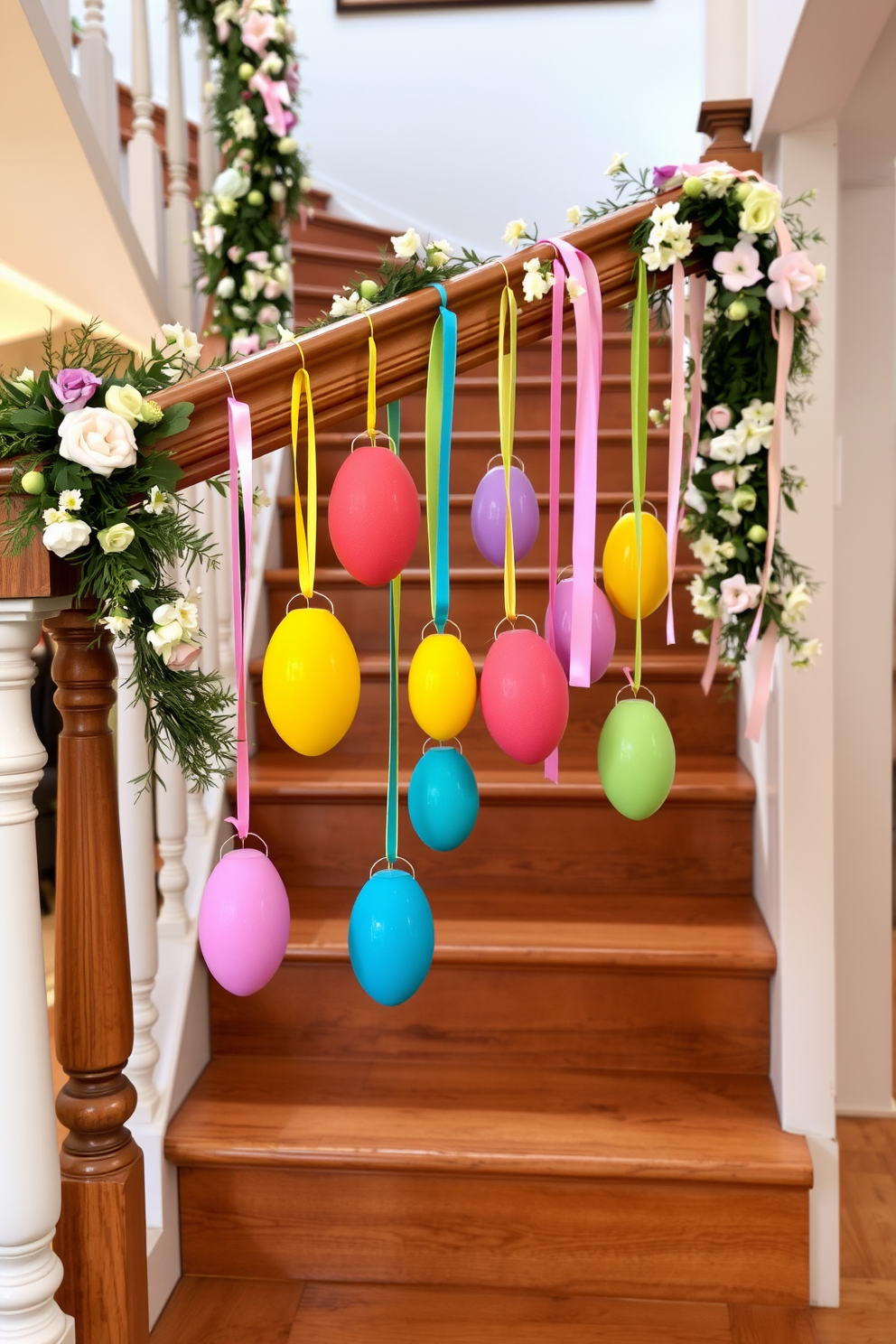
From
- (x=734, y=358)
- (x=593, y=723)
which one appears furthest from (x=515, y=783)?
(x=734, y=358)

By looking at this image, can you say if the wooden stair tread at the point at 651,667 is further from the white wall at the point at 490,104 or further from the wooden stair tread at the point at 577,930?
the white wall at the point at 490,104

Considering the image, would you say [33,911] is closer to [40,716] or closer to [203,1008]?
[203,1008]

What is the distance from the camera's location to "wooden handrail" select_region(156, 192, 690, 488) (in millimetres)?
878

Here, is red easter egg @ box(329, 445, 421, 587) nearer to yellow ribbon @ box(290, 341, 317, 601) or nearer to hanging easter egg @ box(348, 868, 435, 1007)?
yellow ribbon @ box(290, 341, 317, 601)

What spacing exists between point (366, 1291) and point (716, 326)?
1276 millimetres

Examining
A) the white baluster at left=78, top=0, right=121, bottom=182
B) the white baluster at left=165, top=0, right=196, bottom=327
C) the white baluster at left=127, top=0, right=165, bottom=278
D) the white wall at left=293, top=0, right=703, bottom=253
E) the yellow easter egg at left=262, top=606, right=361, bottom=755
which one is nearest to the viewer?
the yellow easter egg at left=262, top=606, right=361, bottom=755

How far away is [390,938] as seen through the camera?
2.73 feet

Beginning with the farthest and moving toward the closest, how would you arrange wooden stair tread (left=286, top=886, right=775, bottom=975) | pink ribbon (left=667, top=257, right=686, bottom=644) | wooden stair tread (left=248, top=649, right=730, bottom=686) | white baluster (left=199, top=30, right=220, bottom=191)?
white baluster (left=199, top=30, right=220, bottom=191) < wooden stair tread (left=248, top=649, right=730, bottom=686) < wooden stair tread (left=286, top=886, right=775, bottom=975) < pink ribbon (left=667, top=257, right=686, bottom=644)

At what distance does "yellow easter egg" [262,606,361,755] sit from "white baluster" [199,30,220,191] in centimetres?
198

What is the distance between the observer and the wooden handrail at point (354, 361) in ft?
2.88

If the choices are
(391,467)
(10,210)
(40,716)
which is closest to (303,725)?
(391,467)

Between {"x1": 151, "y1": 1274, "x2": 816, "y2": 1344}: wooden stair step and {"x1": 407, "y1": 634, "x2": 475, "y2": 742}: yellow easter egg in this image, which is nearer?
{"x1": 407, "y1": 634, "x2": 475, "y2": 742}: yellow easter egg

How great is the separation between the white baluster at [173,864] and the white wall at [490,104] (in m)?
2.88

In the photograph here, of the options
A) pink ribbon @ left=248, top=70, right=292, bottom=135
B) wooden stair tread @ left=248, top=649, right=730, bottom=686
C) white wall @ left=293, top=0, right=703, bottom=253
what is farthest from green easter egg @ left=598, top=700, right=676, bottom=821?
white wall @ left=293, top=0, right=703, bottom=253
